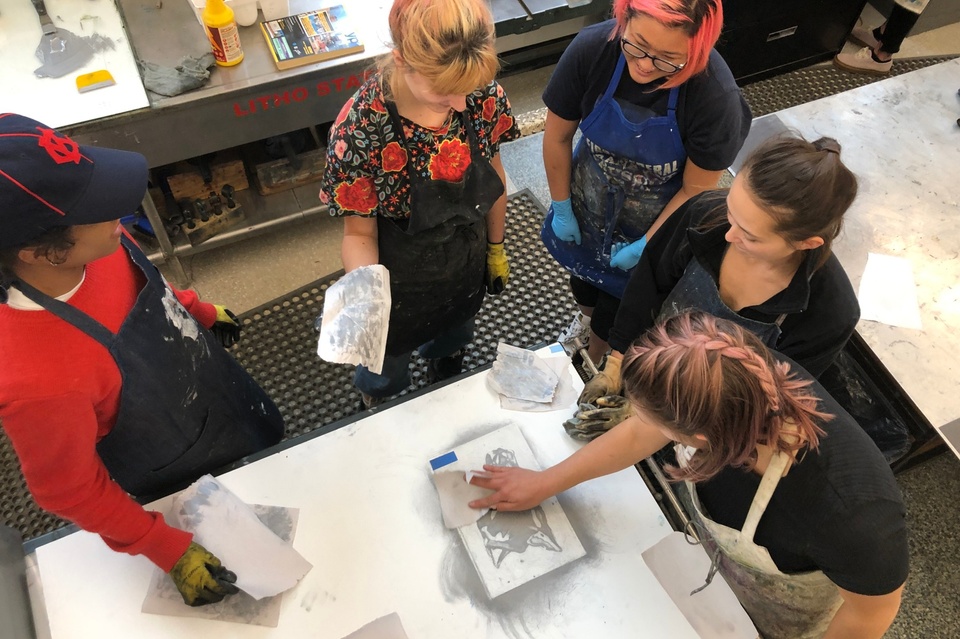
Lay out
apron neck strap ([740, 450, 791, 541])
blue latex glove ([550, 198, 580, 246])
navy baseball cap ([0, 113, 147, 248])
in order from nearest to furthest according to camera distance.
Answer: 1. navy baseball cap ([0, 113, 147, 248])
2. apron neck strap ([740, 450, 791, 541])
3. blue latex glove ([550, 198, 580, 246])

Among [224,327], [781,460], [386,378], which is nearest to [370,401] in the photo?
[386,378]

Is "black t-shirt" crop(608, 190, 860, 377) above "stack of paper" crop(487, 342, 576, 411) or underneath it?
above

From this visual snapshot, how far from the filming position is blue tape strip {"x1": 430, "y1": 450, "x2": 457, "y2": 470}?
1.47 meters

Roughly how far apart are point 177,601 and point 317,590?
0.91 ft

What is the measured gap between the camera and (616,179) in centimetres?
181

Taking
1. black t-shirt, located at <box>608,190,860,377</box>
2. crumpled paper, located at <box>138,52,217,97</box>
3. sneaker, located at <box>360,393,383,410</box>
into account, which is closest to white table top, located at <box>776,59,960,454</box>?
black t-shirt, located at <box>608,190,860,377</box>

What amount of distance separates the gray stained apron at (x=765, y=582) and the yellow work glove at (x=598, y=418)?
0.18 m

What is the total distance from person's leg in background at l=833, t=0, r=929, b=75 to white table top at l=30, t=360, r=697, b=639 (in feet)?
10.9

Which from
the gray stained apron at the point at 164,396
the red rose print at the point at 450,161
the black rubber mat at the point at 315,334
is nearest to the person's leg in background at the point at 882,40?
the black rubber mat at the point at 315,334

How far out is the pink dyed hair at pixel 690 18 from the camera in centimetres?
139

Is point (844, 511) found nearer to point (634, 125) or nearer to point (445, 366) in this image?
point (634, 125)

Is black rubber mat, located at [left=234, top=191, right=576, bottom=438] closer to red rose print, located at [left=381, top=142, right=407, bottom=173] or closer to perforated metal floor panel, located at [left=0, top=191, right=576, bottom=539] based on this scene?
perforated metal floor panel, located at [left=0, top=191, right=576, bottom=539]

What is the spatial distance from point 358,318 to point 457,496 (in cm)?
46

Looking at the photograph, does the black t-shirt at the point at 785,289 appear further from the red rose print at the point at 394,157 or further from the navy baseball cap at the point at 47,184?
the navy baseball cap at the point at 47,184
